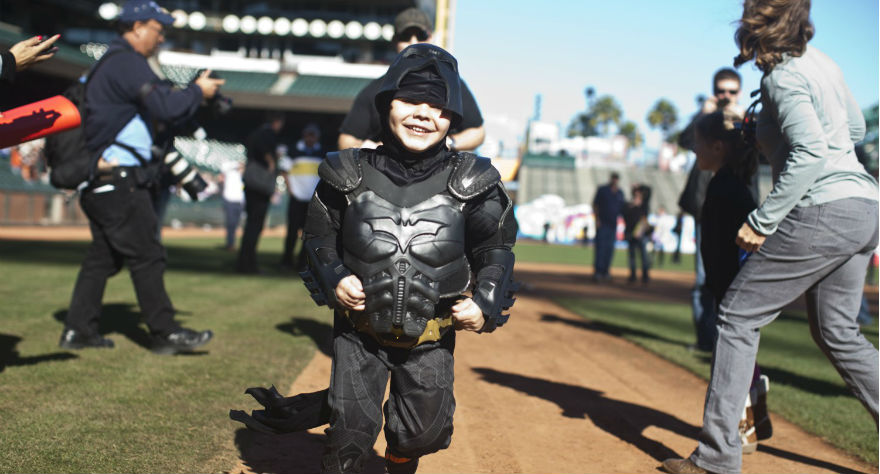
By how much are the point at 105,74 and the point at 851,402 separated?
557cm

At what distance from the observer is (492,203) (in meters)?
2.95

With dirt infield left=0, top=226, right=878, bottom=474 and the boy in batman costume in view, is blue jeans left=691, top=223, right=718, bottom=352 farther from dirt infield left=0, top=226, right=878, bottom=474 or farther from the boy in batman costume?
the boy in batman costume

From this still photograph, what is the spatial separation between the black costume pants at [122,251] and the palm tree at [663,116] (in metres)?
85.1

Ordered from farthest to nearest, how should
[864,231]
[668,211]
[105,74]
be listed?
[668,211] < [105,74] < [864,231]

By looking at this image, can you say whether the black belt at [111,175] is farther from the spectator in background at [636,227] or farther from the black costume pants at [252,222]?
the spectator in background at [636,227]

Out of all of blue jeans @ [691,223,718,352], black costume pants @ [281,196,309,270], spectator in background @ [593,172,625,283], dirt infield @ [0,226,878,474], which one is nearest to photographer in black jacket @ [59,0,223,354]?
dirt infield @ [0,226,878,474]

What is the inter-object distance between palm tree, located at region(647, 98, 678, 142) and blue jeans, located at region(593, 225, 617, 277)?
73825mm

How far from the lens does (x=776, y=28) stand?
11.6 ft

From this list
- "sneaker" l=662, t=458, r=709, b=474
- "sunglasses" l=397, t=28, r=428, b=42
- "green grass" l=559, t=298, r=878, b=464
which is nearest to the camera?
"sneaker" l=662, t=458, r=709, b=474

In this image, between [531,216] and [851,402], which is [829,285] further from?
[531,216]

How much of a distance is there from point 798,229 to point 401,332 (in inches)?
74.1

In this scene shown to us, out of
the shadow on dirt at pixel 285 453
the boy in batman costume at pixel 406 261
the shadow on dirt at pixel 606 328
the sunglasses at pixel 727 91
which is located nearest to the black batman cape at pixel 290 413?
the boy in batman costume at pixel 406 261

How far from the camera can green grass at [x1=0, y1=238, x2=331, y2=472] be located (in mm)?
3451

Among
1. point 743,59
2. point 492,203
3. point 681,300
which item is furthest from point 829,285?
point 681,300
